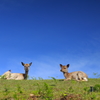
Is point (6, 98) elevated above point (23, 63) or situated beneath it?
situated beneath

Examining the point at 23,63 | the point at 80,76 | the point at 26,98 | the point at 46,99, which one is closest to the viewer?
Answer: the point at 46,99

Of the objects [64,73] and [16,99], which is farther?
[64,73]

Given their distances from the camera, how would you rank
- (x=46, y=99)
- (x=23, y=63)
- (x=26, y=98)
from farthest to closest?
(x=23, y=63) < (x=26, y=98) < (x=46, y=99)

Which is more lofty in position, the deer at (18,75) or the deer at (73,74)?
the deer at (18,75)

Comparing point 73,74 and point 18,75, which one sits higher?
point 18,75

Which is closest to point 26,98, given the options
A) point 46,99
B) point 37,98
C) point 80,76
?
point 37,98

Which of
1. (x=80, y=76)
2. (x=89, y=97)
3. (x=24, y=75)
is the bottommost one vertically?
(x=89, y=97)

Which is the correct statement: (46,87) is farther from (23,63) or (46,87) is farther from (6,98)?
(23,63)

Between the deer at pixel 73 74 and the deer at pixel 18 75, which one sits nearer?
the deer at pixel 73 74

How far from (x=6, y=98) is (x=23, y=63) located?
14.6 metres

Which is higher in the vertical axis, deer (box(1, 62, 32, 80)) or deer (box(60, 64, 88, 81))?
deer (box(1, 62, 32, 80))

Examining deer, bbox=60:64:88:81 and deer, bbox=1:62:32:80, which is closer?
deer, bbox=60:64:88:81

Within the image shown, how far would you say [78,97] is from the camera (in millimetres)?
8820

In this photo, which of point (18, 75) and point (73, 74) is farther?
point (18, 75)
